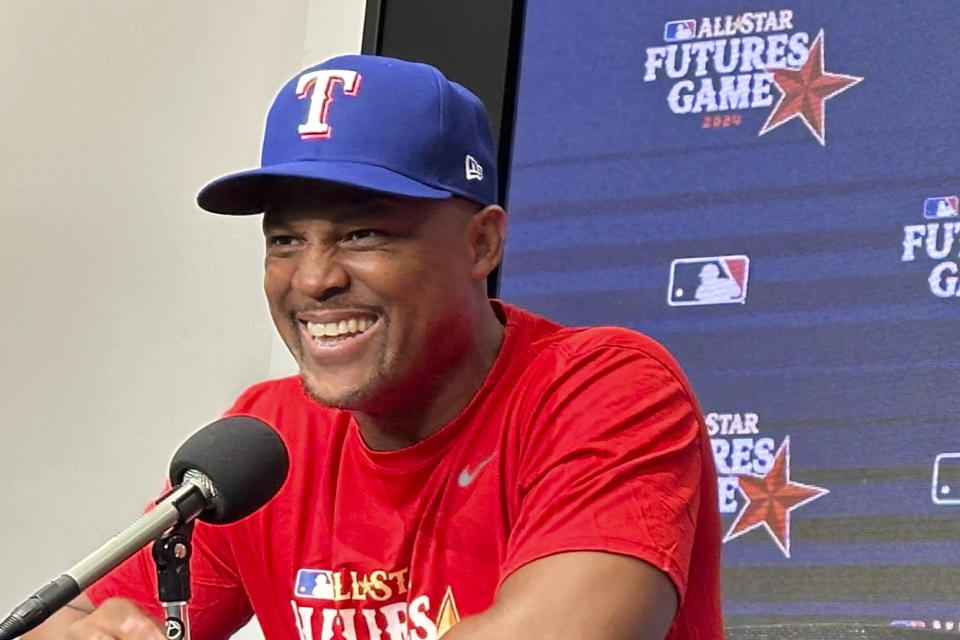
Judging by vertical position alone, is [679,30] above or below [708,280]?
above

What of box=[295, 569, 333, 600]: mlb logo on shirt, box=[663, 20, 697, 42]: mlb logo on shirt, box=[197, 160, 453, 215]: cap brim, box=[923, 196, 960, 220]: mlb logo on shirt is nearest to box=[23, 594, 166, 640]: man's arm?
box=[295, 569, 333, 600]: mlb logo on shirt

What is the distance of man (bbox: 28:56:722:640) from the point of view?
1.87 m

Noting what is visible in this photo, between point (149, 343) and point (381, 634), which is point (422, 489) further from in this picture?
point (149, 343)

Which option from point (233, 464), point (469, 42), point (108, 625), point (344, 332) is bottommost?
point (108, 625)

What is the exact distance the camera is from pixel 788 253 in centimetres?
275

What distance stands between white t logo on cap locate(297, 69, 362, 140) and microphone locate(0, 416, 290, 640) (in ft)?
1.39

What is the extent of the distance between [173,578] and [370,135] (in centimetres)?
68

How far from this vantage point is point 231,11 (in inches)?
142

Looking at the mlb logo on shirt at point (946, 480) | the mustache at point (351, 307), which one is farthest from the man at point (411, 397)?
the mlb logo on shirt at point (946, 480)

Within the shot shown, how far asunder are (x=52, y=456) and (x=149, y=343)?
31 cm

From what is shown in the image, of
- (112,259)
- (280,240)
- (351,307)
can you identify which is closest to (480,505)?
(351,307)

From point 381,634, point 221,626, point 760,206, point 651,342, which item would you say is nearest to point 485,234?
point 651,342

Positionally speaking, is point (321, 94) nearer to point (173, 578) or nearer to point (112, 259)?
point (173, 578)

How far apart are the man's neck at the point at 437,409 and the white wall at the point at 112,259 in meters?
1.45
